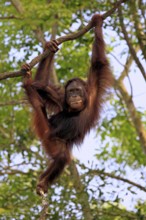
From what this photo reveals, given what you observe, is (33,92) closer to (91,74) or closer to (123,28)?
(91,74)

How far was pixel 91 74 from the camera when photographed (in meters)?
8.02

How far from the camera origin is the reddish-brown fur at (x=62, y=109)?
721 cm

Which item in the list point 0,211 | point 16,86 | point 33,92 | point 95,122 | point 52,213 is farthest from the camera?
point 16,86

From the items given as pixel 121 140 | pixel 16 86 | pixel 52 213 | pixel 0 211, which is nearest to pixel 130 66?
pixel 121 140

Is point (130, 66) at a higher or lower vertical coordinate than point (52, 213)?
higher

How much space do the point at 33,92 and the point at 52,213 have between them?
9.46 ft

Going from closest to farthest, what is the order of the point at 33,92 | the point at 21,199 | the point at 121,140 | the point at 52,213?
the point at 33,92
the point at 52,213
the point at 21,199
the point at 121,140

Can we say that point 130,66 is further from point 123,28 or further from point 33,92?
point 33,92

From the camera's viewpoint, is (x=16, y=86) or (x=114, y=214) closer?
(x=114, y=214)

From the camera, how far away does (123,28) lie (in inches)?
431

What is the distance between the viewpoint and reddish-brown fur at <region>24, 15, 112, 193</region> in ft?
23.7

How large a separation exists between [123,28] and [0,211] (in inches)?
157

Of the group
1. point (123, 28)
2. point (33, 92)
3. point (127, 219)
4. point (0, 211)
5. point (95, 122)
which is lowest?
point (127, 219)

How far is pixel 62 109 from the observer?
7.86 m
